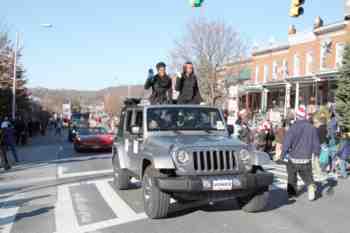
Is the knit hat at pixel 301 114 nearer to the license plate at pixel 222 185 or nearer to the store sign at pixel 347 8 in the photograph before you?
the license plate at pixel 222 185

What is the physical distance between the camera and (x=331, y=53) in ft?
104

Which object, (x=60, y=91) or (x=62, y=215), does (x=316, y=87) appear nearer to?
(x=62, y=215)

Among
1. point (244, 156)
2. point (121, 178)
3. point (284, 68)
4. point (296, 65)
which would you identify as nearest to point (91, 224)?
point (244, 156)

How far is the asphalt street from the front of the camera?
673 centimetres

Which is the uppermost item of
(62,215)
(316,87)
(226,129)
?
(316,87)

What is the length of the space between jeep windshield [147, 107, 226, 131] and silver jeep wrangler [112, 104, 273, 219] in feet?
0.06

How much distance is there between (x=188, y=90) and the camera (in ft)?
32.5

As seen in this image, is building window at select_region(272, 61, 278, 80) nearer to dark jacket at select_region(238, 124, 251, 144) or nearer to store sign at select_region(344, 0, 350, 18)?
store sign at select_region(344, 0, 350, 18)

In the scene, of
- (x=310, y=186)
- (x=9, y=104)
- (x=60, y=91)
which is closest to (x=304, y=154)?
(x=310, y=186)

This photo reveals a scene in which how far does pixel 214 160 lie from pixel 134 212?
6.00 ft

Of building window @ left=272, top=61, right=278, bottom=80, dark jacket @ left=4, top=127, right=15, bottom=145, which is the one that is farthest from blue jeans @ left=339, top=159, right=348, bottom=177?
building window @ left=272, top=61, right=278, bottom=80

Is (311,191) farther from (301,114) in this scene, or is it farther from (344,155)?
(344,155)

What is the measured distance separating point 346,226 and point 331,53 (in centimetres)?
2697

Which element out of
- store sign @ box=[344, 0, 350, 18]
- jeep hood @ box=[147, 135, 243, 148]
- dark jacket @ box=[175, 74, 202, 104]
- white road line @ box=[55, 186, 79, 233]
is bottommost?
white road line @ box=[55, 186, 79, 233]
